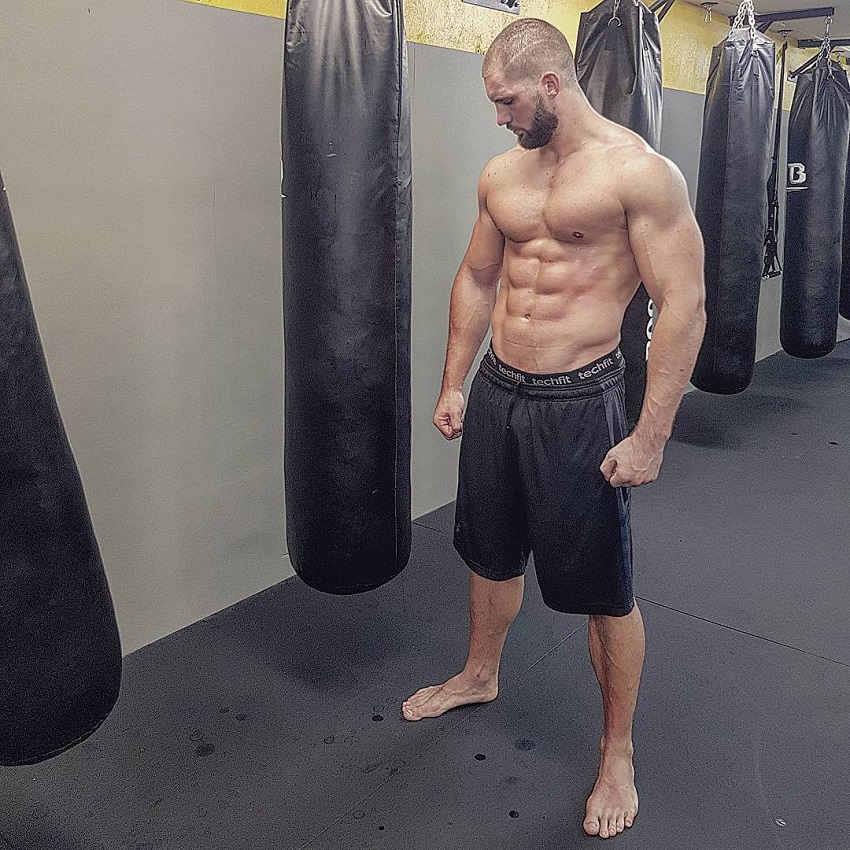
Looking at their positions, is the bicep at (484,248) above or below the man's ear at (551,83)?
below

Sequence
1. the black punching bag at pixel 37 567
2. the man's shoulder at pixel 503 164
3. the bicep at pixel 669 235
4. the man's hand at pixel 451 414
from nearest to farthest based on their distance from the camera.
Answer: the black punching bag at pixel 37 567 < the bicep at pixel 669 235 < the man's shoulder at pixel 503 164 < the man's hand at pixel 451 414

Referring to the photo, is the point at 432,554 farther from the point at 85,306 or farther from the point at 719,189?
the point at 719,189

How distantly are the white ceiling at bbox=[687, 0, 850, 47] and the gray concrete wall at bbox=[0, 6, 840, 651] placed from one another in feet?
7.07

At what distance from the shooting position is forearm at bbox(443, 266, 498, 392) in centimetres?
190

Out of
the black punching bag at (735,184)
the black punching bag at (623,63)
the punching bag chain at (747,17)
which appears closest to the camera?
the black punching bag at (623,63)

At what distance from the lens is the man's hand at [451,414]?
1879 mm

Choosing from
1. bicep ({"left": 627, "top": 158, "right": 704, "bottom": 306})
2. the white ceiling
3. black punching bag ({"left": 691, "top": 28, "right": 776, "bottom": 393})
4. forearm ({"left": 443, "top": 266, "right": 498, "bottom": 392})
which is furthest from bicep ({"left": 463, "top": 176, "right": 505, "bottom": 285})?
the white ceiling

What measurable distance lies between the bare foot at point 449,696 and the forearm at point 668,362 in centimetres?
77

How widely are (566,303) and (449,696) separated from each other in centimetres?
94

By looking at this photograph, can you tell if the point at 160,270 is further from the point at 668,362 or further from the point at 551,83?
the point at 668,362

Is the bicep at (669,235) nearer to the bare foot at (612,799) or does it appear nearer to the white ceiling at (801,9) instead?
the bare foot at (612,799)

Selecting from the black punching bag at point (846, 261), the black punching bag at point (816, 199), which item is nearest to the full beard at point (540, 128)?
the black punching bag at point (816, 199)

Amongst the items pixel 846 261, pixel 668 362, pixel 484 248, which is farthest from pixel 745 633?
pixel 846 261

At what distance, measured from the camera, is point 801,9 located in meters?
3.99
